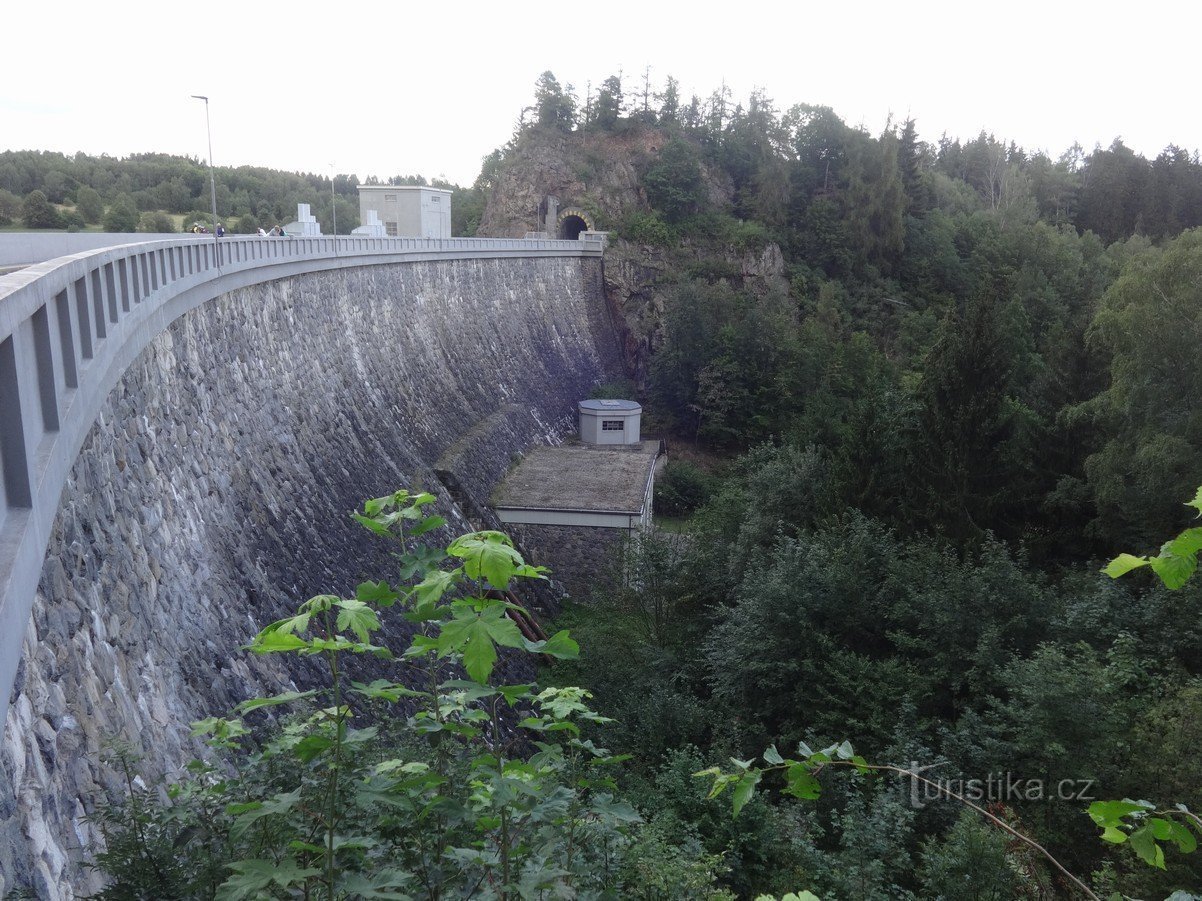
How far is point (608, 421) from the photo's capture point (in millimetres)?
36375

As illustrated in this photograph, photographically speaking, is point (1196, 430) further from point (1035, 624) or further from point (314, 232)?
point (314, 232)

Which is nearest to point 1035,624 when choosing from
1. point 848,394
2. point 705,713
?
point 705,713

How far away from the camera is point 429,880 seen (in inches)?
127

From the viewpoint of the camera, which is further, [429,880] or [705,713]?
[705,713]

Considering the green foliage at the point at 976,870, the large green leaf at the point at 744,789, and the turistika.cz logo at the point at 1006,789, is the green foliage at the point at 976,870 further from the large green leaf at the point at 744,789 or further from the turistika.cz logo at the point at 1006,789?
the large green leaf at the point at 744,789

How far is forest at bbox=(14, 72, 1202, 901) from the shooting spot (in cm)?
318

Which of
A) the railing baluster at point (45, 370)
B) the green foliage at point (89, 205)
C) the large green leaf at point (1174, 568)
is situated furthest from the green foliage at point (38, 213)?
the large green leaf at point (1174, 568)

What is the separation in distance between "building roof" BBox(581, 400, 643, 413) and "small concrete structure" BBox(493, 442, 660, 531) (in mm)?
3391

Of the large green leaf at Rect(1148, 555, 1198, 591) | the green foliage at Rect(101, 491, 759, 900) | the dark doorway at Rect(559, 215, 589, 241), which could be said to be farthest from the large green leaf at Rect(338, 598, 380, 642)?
the dark doorway at Rect(559, 215, 589, 241)

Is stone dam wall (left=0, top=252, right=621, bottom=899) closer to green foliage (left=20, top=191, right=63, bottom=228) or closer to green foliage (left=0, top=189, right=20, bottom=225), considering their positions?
green foliage (left=20, top=191, right=63, bottom=228)

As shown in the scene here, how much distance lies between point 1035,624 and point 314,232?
19.6 metres

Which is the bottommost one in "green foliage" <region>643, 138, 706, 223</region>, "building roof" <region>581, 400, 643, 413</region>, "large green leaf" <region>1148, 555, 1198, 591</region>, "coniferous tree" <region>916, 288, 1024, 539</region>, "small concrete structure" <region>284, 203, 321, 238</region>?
"building roof" <region>581, 400, 643, 413</region>

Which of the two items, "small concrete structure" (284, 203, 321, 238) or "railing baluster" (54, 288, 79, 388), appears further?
"small concrete structure" (284, 203, 321, 238)

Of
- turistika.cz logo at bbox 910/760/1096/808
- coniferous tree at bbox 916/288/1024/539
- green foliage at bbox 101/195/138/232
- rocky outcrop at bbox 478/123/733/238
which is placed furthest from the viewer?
rocky outcrop at bbox 478/123/733/238
